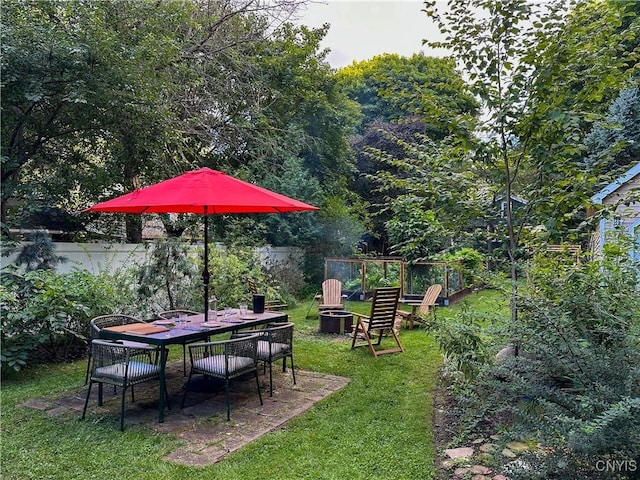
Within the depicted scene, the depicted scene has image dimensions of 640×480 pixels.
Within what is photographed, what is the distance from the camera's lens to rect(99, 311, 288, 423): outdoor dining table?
3779 millimetres

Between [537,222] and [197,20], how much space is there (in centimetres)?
782

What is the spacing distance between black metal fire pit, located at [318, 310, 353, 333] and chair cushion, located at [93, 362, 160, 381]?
3.83 metres

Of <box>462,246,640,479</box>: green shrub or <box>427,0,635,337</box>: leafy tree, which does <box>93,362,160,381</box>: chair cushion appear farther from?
<box>427,0,635,337</box>: leafy tree

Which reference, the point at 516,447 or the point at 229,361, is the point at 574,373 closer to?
the point at 516,447

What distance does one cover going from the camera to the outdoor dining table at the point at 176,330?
3.78 metres

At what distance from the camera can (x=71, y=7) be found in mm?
5555

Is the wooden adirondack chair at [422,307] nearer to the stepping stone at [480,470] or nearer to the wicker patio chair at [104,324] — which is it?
the wicker patio chair at [104,324]

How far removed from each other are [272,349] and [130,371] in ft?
Result: 4.54

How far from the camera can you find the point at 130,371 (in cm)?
364

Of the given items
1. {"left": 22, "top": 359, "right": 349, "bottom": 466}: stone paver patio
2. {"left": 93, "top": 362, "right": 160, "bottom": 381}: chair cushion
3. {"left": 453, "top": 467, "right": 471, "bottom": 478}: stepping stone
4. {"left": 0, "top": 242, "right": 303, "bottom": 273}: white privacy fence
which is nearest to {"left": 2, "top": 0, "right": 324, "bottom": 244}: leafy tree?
{"left": 0, "top": 242, "right": 303, "bottom": 273}: white privacy fence

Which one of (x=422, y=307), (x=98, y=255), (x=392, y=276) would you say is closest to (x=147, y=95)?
(x=98, y=255)

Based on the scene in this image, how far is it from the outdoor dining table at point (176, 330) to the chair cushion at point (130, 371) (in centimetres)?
10

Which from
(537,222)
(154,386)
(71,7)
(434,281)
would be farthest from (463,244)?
(434,281)

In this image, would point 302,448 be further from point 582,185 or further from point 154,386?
point 582,185
